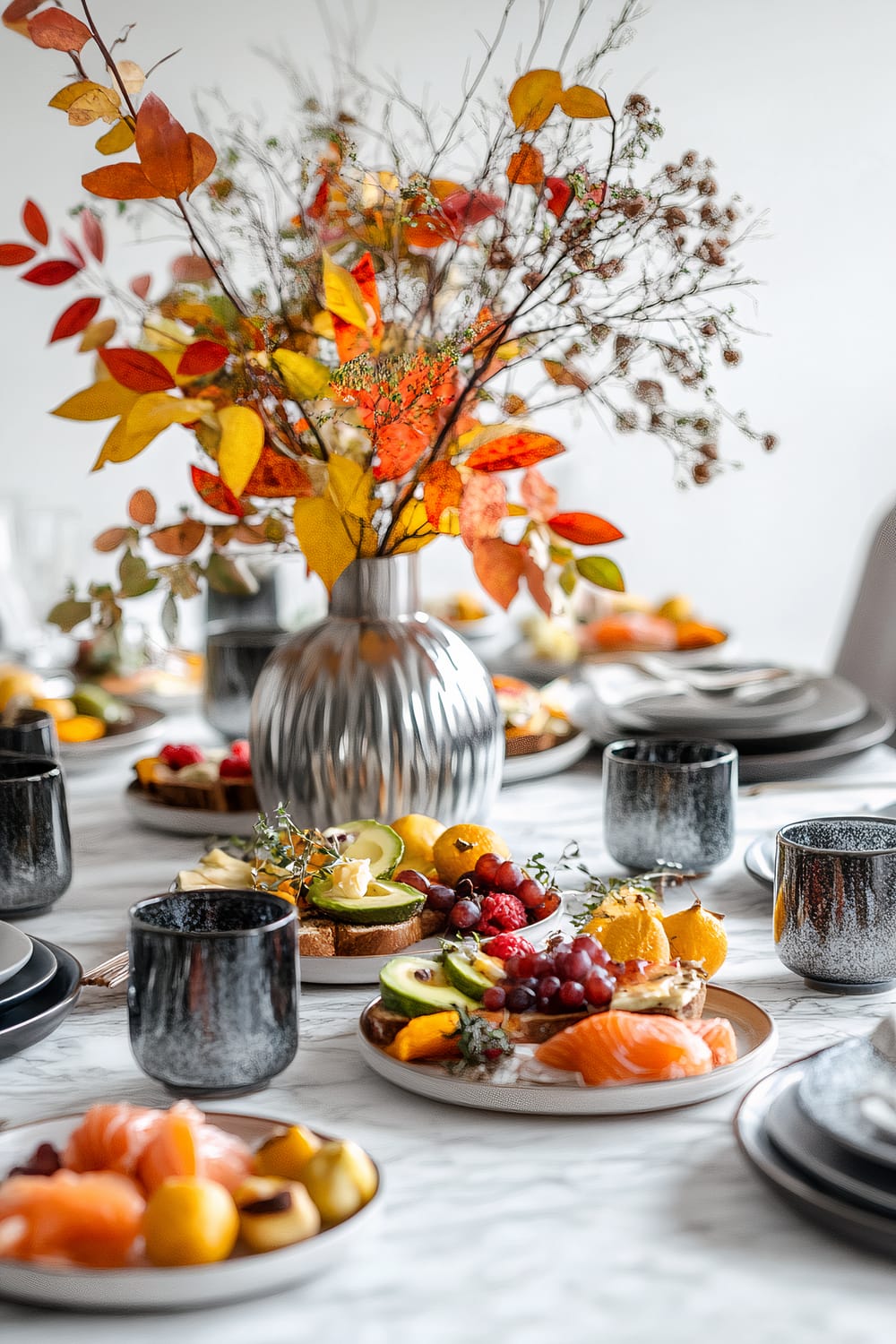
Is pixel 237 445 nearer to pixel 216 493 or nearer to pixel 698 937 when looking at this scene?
pixel 216 493

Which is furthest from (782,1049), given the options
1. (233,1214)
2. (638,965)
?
(233,1214)

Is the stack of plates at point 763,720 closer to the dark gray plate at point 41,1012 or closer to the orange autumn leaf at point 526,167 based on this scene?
the orange autumn leaf at point 526,167

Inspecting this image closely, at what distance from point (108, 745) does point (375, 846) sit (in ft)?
2.50

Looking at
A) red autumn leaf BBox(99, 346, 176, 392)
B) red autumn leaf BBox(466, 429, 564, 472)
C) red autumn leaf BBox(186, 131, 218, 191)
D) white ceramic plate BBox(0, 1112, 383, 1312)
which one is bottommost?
white ceramic plate BBox(0, 1112, 383, 1312)

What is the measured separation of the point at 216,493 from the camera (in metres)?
1.23

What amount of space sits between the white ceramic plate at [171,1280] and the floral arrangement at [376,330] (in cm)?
62

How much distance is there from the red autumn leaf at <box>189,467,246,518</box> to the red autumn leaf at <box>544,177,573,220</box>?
0.37 m

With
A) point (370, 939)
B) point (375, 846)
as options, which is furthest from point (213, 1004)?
point (375, 846)

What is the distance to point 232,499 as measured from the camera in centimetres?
123

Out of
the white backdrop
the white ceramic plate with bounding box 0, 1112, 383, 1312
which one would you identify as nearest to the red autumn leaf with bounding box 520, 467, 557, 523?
the white ceramic plate with bounding box 0, 1112, 383, 1312

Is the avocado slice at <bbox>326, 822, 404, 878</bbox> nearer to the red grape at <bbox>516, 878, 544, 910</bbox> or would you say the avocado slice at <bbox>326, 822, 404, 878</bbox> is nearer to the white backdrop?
the red grape at <bbox>516, 878, 544, 910</bbox>

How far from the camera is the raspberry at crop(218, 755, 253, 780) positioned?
59.7 inches

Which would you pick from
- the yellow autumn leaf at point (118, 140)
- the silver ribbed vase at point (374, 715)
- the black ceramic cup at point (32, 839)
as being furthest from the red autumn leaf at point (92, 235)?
the black ceramic cup at point (32, 839)

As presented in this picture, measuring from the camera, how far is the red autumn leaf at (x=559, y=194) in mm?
1128
